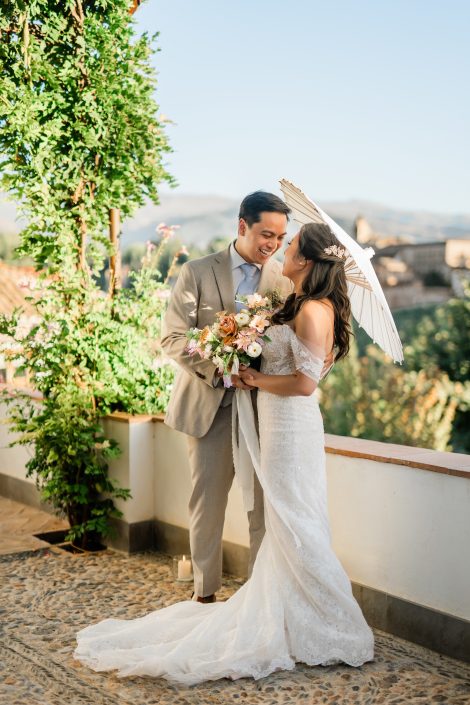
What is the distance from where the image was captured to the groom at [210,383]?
3662 mm

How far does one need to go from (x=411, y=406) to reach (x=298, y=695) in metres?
19.0

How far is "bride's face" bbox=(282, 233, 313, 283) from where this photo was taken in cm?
327

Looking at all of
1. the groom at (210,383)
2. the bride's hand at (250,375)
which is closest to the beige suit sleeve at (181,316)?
the groom at (210,383)

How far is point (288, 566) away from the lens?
131 inches

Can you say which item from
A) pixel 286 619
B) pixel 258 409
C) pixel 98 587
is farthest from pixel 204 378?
pixel 98 587

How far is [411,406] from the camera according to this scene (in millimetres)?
21531

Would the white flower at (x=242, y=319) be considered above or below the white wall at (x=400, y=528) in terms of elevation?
above

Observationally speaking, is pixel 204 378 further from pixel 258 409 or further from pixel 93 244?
pixel 93 244

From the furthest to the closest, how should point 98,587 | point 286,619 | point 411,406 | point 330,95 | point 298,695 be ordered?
1. point 330,95
2. point 411,406
3. point 98,587
4. point 286,619
5. point 298,695

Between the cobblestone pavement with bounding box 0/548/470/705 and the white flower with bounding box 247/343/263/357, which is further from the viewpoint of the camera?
the white flower with bounding box 247/343/263/357

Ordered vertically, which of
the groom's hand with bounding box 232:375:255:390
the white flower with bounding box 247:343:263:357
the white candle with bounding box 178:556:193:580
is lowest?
the white candle with bounding box 178:556:193:580

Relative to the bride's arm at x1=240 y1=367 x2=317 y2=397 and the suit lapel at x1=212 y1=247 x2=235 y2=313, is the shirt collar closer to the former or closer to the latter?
the suit lapel at x1=212 y1=247 x2=235 y2=313

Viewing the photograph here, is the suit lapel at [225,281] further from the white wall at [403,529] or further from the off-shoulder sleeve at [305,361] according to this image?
the white wall at [403,529]

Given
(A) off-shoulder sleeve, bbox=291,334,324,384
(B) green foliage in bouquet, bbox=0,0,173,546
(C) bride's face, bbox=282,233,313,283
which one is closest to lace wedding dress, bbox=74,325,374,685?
(A) off-shoulder sleeve, bbox=291,334,324,384
